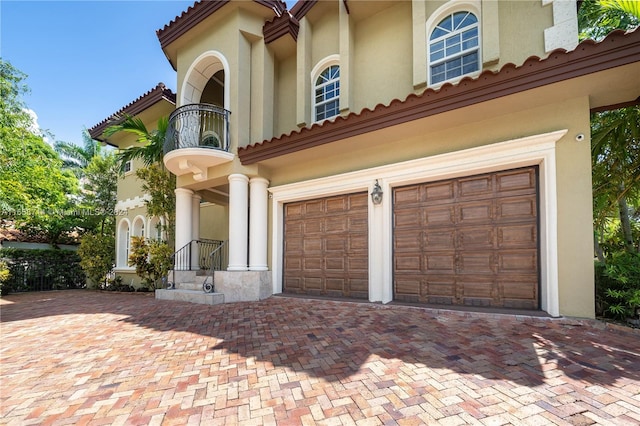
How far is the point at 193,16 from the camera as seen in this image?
8.77 m

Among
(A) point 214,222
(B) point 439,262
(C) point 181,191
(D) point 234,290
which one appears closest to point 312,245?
(D) point 234,290

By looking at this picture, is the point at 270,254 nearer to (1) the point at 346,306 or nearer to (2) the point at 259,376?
(1) the point at 346,306

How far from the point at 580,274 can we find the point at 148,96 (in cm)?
1438

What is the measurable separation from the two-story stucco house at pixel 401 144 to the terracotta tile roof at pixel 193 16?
0.04 m

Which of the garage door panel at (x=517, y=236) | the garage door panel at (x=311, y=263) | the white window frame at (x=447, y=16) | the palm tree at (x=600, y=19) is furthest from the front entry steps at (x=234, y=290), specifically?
the palm tree at (x=600, y=19)

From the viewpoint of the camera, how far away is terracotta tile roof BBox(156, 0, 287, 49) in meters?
8.35

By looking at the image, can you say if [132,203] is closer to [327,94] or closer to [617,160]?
[327,94]

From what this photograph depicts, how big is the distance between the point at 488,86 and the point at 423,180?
7.03ft

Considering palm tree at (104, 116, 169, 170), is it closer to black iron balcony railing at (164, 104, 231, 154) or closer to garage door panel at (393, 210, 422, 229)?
black iron balcony railing at (164, 104, 231, 154)

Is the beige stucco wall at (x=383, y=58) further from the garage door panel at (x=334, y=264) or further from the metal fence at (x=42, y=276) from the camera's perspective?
the metal fence at (x=42, y=276)

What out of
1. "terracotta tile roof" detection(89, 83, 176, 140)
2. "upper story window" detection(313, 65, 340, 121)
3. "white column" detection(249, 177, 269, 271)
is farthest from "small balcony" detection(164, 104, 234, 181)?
"terracotta tile roof" detection(89, 83, 176, 140)

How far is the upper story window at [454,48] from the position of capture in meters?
6.83

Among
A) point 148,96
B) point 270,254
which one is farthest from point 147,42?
point 270,254

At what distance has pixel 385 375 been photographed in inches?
Result: 116
